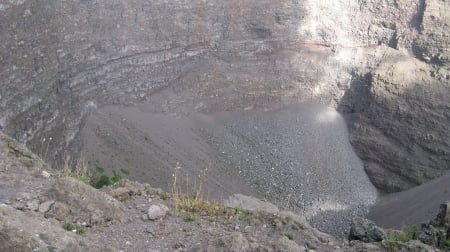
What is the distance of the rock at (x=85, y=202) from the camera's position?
7.02 metres

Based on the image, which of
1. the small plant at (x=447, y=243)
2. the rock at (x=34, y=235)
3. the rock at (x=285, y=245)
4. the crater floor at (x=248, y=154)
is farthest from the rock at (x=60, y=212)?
the crater floor at (x=248, y=154)

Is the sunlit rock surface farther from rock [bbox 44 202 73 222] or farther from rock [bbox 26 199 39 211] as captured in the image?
rock [bbox 44 202 73 222]

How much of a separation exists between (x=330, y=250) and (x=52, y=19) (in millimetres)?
19710

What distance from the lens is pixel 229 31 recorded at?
32.1 meters

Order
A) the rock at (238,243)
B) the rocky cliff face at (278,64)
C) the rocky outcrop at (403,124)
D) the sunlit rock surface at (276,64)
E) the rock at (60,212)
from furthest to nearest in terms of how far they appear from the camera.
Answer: the rocky outcrop at (403,124)
the rocky cliff face at (278,64)
the sunlit rock surface at (276,64)
the rock at (238,243)
the rock at (60,212)

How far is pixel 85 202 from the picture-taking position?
283 inches

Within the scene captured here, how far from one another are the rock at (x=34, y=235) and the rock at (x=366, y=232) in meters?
6.81

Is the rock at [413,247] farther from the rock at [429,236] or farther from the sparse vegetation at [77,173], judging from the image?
the sparse vegetation at [77,173]

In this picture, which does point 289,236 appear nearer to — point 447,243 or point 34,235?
point 447,243

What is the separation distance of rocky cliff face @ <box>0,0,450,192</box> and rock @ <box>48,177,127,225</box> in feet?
54.8

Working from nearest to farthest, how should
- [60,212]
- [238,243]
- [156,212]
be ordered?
[60,212]
[238,243]
[156,212]

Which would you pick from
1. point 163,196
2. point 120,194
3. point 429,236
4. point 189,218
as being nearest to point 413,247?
point 429,236

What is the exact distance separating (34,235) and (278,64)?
2930 centimetres

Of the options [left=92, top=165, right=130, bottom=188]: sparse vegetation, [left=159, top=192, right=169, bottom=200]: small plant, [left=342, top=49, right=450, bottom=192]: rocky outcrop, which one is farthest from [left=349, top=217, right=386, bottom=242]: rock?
[left=342, top=49, right=450, bottom=192]: rocky outcrop
